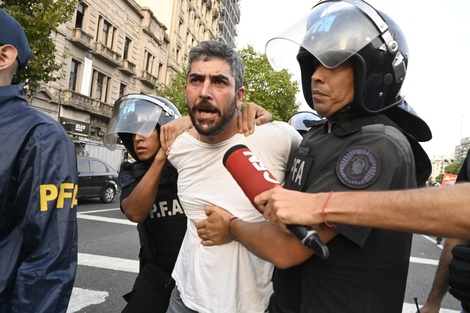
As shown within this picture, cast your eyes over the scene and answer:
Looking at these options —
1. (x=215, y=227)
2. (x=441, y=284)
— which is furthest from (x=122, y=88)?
(x=441, y=284)

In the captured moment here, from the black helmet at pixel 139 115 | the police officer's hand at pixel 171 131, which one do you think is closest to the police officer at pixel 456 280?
the police officer's hand at pixel 171 131

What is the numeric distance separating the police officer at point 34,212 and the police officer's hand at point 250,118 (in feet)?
2.90

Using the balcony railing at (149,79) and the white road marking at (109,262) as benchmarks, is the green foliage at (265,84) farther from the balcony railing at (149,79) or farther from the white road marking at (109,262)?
the white road marking at (109,262)

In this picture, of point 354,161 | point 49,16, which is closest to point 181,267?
point 354,161

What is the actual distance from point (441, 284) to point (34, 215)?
2059 millimetres

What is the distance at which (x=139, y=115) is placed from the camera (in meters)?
3.05

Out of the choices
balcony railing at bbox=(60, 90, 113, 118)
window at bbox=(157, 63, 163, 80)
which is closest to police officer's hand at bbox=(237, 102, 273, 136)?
balcony railing at bbox=(60, 90, 113, 118)

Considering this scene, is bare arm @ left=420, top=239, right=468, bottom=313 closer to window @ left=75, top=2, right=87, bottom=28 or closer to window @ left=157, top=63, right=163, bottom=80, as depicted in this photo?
window @ left=75, top=2, right=87, bottom=28

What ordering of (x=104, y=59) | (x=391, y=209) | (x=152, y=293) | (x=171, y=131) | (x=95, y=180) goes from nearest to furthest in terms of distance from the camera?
(x=391, y=209) → (x=171, y=131) → (x=152, y=293) → (x=95, y=180) → (x=104, y=59)

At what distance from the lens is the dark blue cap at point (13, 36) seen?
183 cm

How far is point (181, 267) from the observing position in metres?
2.21

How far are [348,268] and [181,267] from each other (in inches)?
43.2

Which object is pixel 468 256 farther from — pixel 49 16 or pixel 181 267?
pixel 49 16

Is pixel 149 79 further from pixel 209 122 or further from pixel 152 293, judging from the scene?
pixel 209 122
